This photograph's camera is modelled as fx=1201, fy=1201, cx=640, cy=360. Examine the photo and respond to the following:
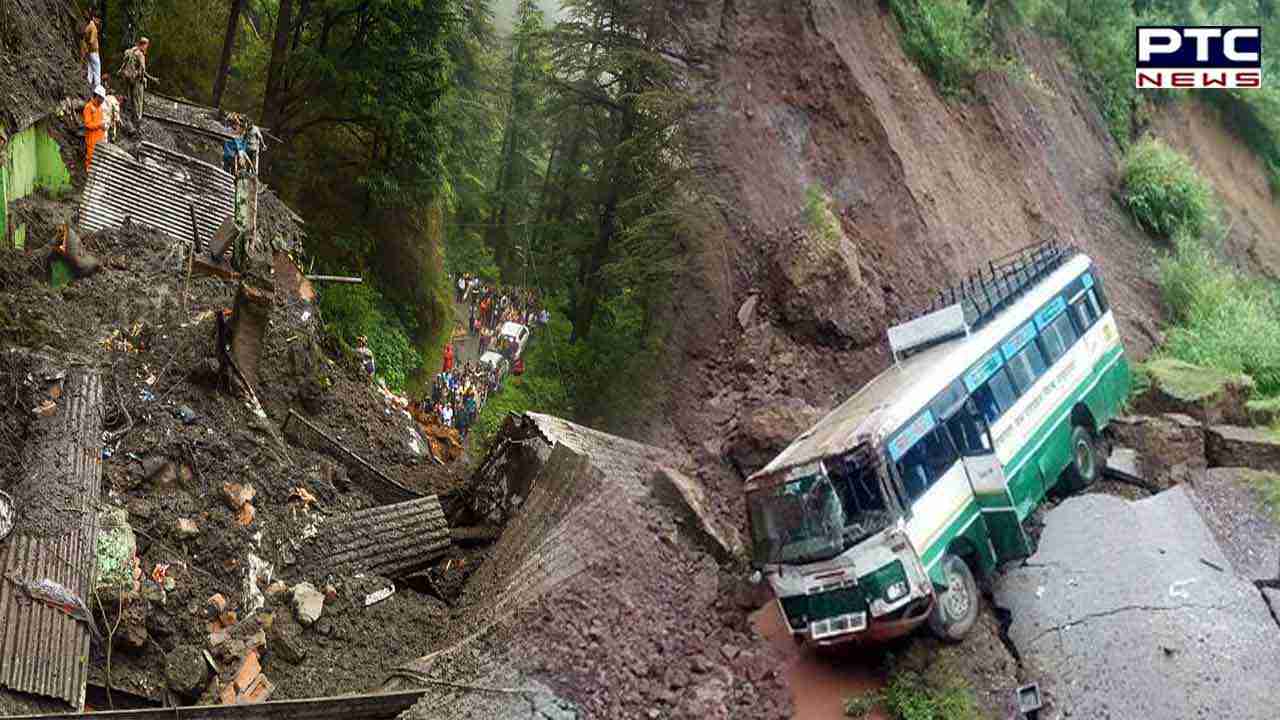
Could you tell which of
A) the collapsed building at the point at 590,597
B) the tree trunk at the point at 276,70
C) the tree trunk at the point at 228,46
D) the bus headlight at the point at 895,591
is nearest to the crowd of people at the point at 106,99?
the tree trunk at the point at 228,46

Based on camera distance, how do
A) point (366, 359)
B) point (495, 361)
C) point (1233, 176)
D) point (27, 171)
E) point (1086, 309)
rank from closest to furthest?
1. point (1086, 309)
2. point (27, 171)
3. point (366, 359)
4. point (495, 361)
5. point (1233, 176)

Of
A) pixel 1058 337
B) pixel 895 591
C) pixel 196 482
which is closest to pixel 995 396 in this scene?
pixel 1058 337

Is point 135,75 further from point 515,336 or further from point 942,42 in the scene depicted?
point 942,42

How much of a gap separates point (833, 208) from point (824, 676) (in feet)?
29.4

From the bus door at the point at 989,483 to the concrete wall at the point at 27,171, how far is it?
12.5 metres

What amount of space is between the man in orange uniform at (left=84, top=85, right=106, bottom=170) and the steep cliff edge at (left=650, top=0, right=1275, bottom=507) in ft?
31.1

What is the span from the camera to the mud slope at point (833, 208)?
1688 centimetres

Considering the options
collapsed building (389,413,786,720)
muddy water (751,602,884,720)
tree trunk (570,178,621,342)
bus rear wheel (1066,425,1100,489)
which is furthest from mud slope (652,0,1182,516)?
bus rear wheel (1066,425,1100,489)

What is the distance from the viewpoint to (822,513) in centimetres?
1212

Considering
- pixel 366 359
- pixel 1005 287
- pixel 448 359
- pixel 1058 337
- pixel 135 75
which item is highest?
pixel 135 75

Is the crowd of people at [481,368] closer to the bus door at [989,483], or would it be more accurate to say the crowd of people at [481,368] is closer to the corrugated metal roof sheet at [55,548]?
the corrugated metal roof sheet at [55,548]

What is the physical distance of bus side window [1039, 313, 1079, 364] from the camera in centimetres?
1502

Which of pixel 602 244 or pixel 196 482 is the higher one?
pixel 602 244

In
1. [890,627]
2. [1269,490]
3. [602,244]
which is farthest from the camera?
[602,244]
